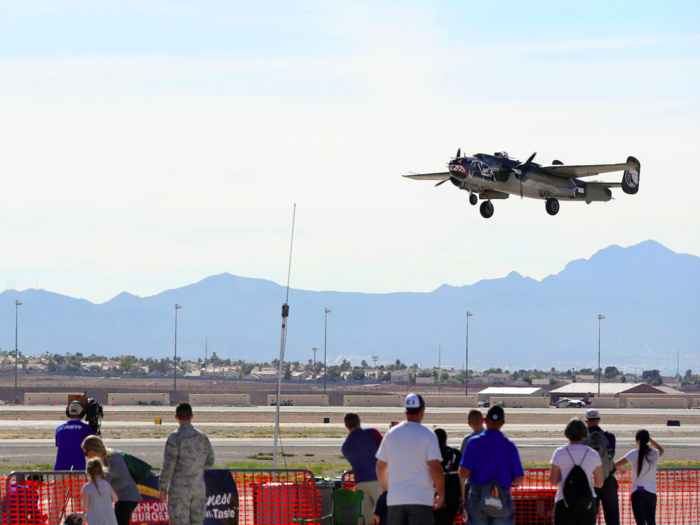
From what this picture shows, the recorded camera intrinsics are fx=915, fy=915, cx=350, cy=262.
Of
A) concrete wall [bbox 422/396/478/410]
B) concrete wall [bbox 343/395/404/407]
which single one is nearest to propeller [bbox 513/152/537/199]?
concrete wall [bbox 422/396/478/410]

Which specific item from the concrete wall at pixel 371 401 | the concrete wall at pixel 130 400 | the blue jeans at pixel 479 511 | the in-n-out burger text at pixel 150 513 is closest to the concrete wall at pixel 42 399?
the concrete wall at pixel 130 400

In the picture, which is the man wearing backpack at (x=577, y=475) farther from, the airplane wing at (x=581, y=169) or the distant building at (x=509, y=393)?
the distant building at (x=509, y=393)

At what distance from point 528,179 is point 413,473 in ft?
110

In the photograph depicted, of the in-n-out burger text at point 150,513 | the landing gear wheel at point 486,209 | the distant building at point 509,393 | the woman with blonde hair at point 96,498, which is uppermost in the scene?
the landing gear wheel at point 486,209

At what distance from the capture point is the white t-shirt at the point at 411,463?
959 centimetres

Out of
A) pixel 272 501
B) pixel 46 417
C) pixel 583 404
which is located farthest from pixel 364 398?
pixel 272 501

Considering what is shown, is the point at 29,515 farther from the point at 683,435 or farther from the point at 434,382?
the point at 434,382

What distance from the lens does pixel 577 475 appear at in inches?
412

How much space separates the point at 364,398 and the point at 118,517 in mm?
95717

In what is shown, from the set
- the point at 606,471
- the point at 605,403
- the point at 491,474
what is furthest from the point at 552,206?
the point at 605,403

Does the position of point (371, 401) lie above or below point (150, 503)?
below

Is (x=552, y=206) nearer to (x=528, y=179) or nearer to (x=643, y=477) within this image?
(x=528, y=179)

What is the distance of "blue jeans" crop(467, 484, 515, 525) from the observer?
392 inches

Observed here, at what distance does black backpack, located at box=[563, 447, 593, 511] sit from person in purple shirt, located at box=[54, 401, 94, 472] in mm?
6425
